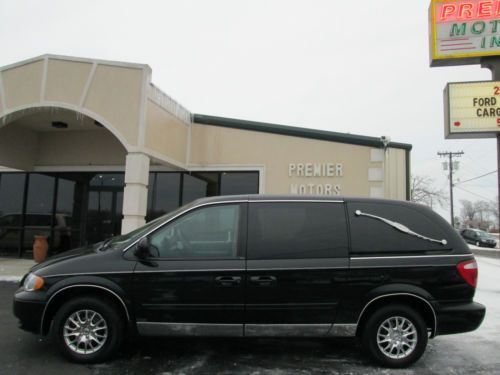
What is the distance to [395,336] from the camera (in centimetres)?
457

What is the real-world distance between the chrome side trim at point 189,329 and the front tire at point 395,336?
139 cm

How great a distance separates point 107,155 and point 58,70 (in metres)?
3.62

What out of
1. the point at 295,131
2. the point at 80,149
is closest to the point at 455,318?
the point at 295,131

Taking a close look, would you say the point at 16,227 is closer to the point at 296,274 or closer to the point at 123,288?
the point at 123,288

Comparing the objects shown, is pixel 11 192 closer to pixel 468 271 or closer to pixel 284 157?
pixel 284 157

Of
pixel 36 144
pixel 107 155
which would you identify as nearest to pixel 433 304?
pixel 107 155

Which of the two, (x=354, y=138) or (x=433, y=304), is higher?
(x=354, y=138)

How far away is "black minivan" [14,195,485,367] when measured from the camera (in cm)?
446

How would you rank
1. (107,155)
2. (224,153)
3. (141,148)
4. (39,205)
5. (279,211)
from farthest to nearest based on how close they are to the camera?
(39,205) < (107,155) < (224,153) < (141,148) < (279,211)

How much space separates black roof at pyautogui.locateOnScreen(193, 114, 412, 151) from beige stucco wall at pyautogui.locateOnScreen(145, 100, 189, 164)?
0.80 m

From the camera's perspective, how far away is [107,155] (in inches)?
526

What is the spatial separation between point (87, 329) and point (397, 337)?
10.6 ft

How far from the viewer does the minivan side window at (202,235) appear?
15.0 feet

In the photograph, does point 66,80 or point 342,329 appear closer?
point 342,329
